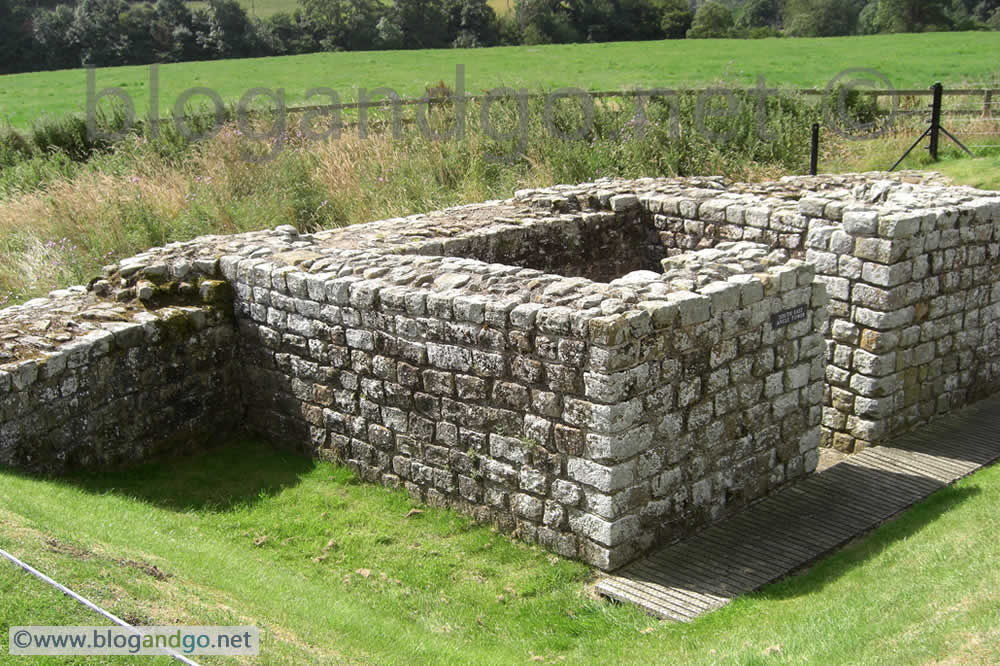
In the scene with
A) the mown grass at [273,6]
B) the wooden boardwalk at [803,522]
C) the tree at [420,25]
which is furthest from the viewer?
the mown grass at [273,6]

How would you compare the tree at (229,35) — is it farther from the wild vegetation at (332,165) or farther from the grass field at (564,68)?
the wild vegetation at (332,165)

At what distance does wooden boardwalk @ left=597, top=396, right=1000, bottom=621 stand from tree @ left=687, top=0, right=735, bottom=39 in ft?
112

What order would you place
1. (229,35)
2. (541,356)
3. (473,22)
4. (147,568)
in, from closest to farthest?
(147,568) < (541,356) < (229,35) < (473,22)

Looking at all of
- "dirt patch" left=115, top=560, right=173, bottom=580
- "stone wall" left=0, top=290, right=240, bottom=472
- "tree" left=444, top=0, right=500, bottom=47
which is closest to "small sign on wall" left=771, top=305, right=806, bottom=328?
"dirt patch" left=115, top=560, right=173, bottom=580

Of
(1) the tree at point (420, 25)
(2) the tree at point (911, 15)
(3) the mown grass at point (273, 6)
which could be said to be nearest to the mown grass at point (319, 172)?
(1) the tree at point (420, 25)

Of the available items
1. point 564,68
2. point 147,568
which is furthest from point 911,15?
point 147,568

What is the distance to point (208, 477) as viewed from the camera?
8.95 m

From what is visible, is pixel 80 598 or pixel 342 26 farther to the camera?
pixel 342 26

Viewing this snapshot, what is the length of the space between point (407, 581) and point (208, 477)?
8.46ft

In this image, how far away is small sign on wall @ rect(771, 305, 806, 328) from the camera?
26.6ft

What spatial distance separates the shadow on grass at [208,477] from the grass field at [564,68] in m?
16.9

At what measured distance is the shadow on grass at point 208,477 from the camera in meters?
8.38

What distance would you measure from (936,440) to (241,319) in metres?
6.74

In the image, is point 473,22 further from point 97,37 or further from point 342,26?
point 97,37
